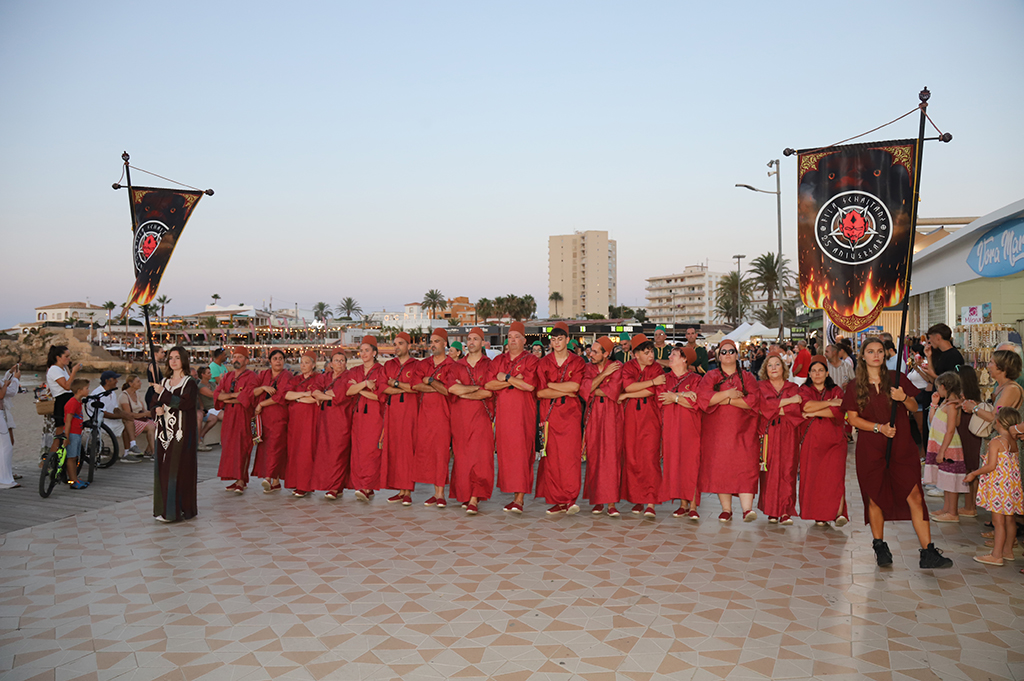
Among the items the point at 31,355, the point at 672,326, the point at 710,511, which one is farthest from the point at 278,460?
the point at 31,355

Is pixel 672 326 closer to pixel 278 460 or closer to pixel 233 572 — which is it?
pixel 278 460

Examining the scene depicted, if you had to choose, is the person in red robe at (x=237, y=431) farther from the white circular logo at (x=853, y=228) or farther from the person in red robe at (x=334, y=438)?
the white circular logo at (x=853, y=228)

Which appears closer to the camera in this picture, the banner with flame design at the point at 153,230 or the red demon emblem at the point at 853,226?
the red demon emblem at the point at 853,226

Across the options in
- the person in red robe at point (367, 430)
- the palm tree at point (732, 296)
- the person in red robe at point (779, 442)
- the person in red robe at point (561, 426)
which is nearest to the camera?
the person in red robe at point (779, 442)

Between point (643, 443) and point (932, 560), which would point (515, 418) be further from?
point (932, 560)

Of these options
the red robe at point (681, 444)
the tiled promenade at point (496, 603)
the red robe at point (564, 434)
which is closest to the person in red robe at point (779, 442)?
the tiled promenade at point (496, 603)

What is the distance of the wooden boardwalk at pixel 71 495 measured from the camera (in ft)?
22.4

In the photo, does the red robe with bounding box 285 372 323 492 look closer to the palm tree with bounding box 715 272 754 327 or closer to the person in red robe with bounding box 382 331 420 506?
the person in red robe with bounding box 382 331 420 506

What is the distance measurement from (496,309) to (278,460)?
340 ft

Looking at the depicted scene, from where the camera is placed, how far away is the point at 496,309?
111500 millimetres

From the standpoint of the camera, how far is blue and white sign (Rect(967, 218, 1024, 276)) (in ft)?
28.1

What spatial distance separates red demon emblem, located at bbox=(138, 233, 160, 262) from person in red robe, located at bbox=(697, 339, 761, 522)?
564 centimetres

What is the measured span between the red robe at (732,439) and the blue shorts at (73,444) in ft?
24.4

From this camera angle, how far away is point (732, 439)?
638 cm
